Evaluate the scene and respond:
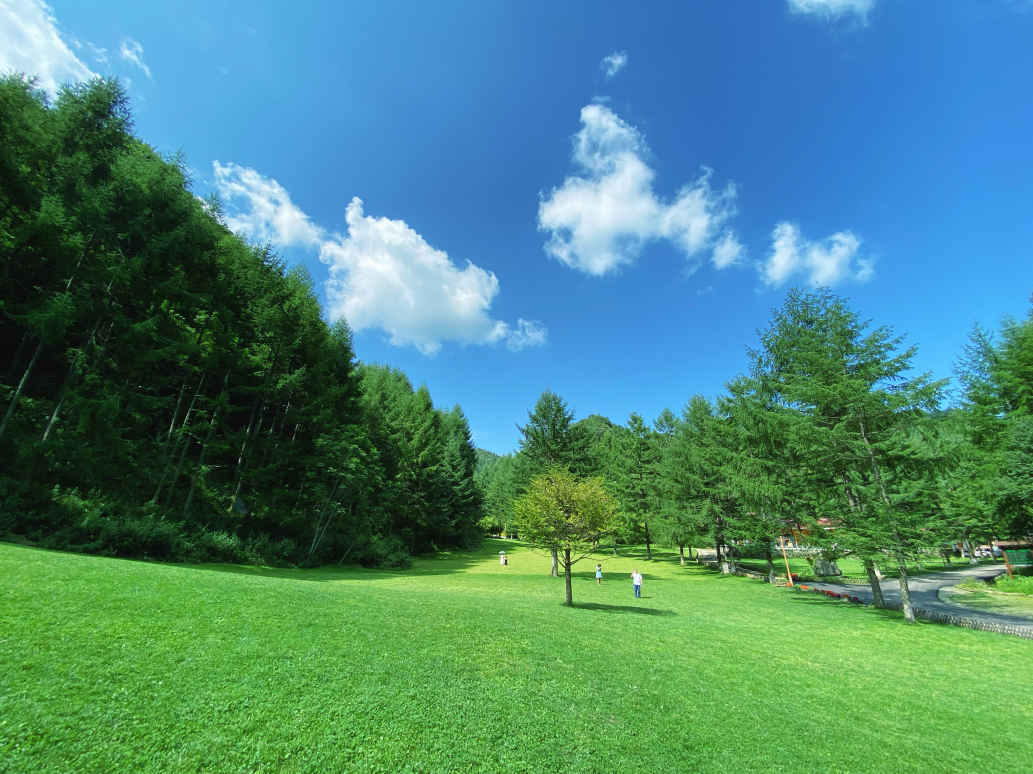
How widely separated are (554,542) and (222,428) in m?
22.1

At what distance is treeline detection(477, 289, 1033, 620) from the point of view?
→ 1473cm

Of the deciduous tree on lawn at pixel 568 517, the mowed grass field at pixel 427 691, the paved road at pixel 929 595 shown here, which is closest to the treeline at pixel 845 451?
the paved road at pixel 929 595

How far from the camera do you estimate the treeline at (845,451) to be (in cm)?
1473

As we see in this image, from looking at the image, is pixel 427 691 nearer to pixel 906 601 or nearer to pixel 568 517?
pixel 568 517

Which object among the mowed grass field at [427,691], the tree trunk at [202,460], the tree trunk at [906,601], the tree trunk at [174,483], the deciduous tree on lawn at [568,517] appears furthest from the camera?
the tree trunk at [202,460]

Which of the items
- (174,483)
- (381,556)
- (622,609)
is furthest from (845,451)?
(174,483)

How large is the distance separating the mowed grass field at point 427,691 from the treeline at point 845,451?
5.21 meters

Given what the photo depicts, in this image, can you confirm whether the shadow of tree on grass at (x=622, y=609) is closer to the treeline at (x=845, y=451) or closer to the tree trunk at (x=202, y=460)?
the treeline at (x=845, y=451)

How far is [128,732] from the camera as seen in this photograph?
382cm

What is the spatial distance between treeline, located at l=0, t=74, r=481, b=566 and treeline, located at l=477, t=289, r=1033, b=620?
17210 millimetres

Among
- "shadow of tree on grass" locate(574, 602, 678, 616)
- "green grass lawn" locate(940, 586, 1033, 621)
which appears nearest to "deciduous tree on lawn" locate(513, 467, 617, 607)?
"shadow of tree on grass" locate(574, 602, 678, 616)

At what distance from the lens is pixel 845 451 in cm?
1642

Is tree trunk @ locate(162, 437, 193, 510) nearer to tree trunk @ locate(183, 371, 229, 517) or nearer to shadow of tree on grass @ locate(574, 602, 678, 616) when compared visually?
tree trunk @ locate(183, 371, 229, 517)

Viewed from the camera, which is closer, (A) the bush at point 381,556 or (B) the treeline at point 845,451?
(B) the treeline at point 845,451
